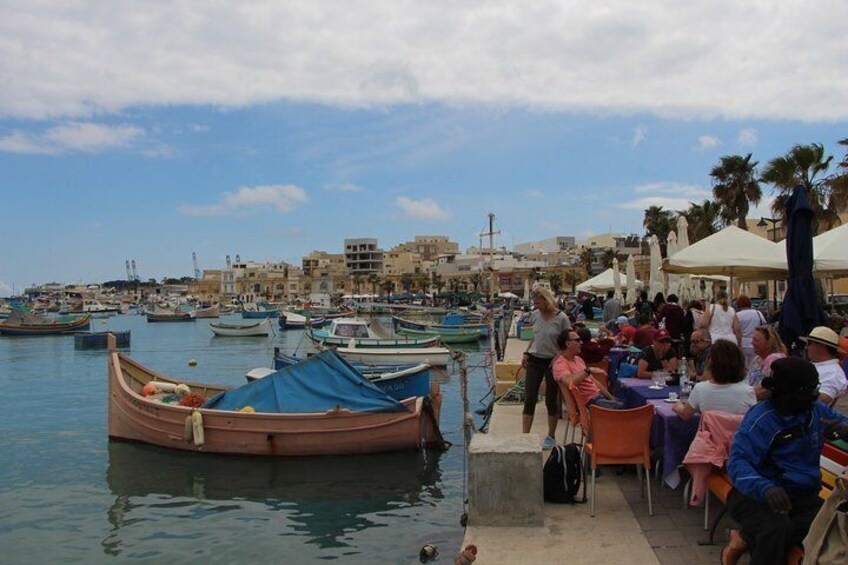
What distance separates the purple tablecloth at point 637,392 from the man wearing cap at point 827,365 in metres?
1.64

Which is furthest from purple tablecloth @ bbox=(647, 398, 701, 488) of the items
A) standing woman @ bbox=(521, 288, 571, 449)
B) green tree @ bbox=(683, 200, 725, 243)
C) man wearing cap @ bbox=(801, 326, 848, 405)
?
green tree @ bbox=(683, 200, 725, 243)

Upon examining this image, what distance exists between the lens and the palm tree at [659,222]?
197 feet

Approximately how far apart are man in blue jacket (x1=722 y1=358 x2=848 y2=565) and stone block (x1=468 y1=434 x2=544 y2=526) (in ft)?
5.91

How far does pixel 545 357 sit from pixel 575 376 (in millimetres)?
1263

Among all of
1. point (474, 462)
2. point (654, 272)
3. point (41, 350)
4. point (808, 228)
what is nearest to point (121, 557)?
point (474, 462)

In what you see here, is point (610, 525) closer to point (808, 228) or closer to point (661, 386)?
point (661, 386)

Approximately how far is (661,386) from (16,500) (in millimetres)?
11649

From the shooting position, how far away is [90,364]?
42938 millimetres

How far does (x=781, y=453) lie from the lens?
14.1 feet

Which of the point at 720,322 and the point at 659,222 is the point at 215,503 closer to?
the point at 720,322

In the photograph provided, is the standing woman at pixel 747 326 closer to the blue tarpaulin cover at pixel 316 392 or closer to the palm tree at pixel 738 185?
the blue tarpaulin cover at pixel 316 392

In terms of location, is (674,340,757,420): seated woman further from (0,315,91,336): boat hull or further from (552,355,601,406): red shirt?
(0,315,91,336): boat hull

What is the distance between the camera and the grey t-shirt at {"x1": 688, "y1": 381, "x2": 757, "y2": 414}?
539 cm

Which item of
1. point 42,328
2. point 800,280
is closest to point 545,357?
point 800,280
